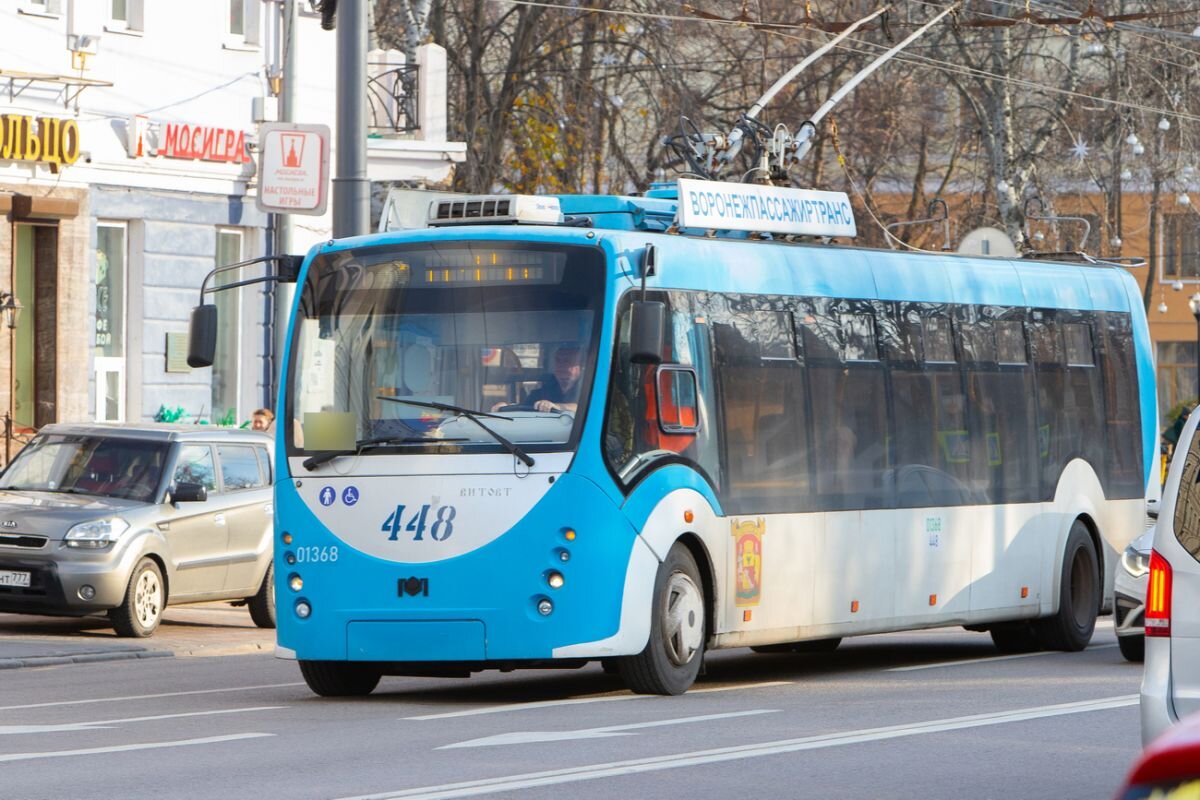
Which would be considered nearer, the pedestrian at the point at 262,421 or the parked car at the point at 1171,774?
the parked car at the point at 1171,774

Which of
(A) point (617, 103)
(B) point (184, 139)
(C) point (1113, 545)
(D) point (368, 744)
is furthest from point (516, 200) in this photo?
(A) point (617, 103)

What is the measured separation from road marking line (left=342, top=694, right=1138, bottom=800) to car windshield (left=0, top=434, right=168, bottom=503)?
920cm

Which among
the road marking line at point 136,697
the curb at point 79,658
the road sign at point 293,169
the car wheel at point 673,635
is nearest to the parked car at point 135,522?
the curb at point 79,658

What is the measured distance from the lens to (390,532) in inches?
507

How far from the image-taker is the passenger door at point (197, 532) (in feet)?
63.3

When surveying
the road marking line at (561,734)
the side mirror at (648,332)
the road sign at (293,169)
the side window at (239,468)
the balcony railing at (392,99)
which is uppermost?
the balcony railing at (392,99)

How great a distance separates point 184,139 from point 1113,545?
13736mm

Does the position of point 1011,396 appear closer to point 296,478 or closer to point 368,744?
point 296,478

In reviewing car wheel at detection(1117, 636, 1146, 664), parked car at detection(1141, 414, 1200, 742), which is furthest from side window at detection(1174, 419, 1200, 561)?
car wheel at detection(1117, 636, 1146, 664)

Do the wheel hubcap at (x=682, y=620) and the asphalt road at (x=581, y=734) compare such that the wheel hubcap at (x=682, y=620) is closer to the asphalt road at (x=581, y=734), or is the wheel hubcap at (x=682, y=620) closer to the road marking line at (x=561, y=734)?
the asphalt road at (x=581, y=734)

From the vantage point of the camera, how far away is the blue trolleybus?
1272 centimetres

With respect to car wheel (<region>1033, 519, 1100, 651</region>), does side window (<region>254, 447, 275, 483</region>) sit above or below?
above

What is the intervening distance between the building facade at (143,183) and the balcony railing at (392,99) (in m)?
0.04

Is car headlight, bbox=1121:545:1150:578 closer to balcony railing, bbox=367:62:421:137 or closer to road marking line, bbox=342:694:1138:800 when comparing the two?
road marking line, bbox=342:694:1138:800
